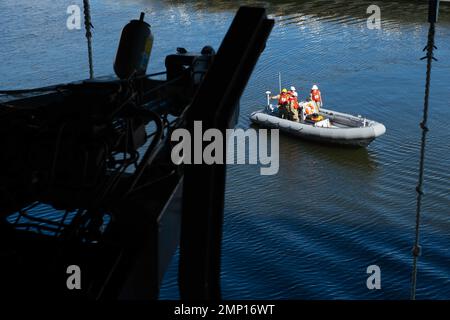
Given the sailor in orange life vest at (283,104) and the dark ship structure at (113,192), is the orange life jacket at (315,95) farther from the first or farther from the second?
the dark ship structure at (113,192)

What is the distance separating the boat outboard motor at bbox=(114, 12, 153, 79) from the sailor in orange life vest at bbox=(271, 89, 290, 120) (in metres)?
13.6

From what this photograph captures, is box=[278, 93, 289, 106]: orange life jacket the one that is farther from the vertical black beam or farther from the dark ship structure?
the vertical black beam

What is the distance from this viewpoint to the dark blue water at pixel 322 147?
11250 millimetres

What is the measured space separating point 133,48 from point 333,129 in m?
13.5

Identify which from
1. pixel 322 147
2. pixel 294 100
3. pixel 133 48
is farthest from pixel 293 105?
pixel 133 48

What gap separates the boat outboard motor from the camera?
438 cm

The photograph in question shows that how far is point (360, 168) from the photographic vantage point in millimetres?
16516

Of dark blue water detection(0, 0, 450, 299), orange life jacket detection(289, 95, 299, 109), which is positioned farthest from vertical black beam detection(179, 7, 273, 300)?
orange life jacket detection(289, 95, 299, 109)

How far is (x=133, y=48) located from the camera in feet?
14.4

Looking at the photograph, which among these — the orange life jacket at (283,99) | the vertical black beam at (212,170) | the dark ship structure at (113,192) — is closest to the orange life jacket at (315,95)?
the orange life jacket at (283,99)

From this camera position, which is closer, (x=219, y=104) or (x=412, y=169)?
(x=219, y=104)
